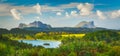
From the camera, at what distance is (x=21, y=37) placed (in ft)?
394

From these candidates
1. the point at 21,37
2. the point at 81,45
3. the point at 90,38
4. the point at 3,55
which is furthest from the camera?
the point at 21,37

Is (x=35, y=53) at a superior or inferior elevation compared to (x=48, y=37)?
superior

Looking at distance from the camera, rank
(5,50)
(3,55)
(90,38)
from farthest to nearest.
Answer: (90,38) < (5,50) < (3,55)

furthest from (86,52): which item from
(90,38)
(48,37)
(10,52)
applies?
(48,37)

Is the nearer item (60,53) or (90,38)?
(60,53)

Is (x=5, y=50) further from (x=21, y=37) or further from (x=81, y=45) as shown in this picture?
(x=21, y=37)

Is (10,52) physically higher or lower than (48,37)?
higher

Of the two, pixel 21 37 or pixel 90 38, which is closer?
pixel 90 38

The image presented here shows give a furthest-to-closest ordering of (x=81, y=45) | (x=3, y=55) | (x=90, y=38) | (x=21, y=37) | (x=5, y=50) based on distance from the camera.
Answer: (x=21, y=37) → (x=90, y=38) → (x=81, y=45) → (x=5, y=50) → (x=3, y=55)

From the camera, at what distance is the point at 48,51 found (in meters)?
57.4

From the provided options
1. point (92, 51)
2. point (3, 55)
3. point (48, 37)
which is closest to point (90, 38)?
point (48, 37)

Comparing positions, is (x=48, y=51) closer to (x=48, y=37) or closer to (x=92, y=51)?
(x=92, y=51)

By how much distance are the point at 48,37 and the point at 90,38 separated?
92.7ft

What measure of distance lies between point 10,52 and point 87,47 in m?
16.0
